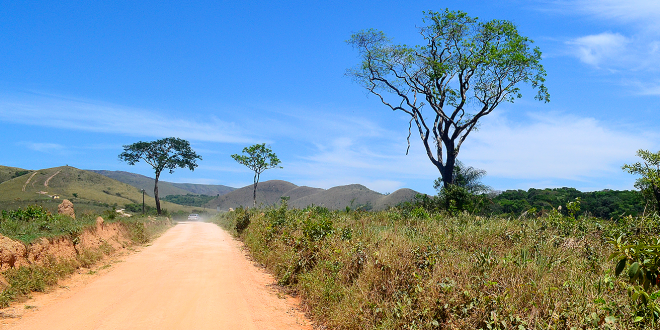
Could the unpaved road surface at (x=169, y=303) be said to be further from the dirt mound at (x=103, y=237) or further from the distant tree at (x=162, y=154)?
the distant tree at (x=162, y=154)

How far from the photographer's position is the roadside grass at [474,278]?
386 cm

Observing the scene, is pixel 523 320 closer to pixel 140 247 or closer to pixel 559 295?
pixel 559 295

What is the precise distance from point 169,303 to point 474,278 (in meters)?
5.56

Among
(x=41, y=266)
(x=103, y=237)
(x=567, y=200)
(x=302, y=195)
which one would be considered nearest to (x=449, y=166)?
(x=567, y=200)

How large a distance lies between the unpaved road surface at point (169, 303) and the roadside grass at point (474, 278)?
100 cm

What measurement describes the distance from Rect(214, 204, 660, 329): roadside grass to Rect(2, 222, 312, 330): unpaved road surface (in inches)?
39.2

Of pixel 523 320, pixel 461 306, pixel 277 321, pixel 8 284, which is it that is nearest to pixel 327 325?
pixel 277 321

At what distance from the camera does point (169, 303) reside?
23.3 feet

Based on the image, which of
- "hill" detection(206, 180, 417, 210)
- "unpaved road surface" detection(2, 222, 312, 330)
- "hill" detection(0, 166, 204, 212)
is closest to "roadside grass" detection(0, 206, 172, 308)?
"unpaved road surface" detection(2, 222, 312, 330)

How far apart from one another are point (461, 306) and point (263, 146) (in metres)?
48.0

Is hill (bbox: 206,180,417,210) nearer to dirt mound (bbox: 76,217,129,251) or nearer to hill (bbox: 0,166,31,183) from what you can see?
dirt mound (bbox: 76,217,129,251)

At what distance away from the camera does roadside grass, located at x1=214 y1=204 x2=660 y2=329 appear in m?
3.86

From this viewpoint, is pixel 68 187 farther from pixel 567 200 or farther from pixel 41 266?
pixel 567 200

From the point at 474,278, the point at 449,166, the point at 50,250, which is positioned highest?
the point at 449,166
